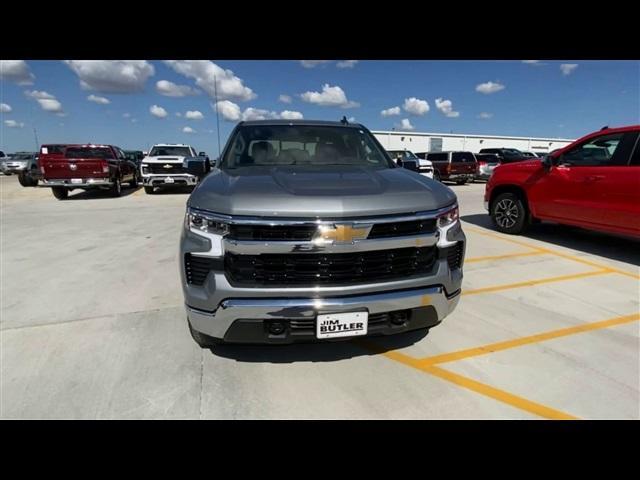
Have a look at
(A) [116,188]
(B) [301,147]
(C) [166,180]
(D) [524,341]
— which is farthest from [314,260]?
(A) [116,188]

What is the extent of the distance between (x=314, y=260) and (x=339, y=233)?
22cm

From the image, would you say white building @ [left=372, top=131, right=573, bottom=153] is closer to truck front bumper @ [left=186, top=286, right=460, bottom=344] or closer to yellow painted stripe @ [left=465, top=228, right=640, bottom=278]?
yellow painted stripe @ [left=465, top=228, right=640, bottom=278]

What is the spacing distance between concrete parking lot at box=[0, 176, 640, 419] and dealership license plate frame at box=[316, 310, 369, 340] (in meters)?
0.51

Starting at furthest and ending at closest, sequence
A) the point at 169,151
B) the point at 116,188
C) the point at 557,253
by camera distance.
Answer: the point at 169,151, the point at 116,188, the point at 557,253

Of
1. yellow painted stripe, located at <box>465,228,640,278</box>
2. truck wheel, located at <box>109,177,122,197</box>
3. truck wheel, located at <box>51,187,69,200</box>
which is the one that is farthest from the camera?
truck wheel, located at <box>109,177,122,197</box>

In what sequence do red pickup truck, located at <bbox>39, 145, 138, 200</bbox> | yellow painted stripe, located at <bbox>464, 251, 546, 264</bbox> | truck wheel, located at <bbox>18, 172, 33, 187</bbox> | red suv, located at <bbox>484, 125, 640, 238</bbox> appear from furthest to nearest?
1. truck wheel, located at <bbox>18, 172, 33, 187</bbox>
2. red pickup truck, located at <bbox>39, 145, 138, 200</bbox>
3. yellow painted stripe, located at <bbox>464, 251, 546, 264</bbox>
4. red suv, located at <bbox>484, 125, 640, 238</bbox>

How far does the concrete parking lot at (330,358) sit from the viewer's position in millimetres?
2365

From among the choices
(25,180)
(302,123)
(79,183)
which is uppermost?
(302,123)

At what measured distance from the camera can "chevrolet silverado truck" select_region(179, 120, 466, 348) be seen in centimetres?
212

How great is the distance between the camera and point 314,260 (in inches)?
85.7

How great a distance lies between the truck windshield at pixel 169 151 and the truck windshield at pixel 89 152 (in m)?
1.78

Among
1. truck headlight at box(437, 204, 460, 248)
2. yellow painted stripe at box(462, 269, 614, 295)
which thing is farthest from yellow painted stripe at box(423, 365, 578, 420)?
yellow painted stripe at box(462, 269, 614, 295)

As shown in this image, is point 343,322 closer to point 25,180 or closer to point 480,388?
point 480,388
